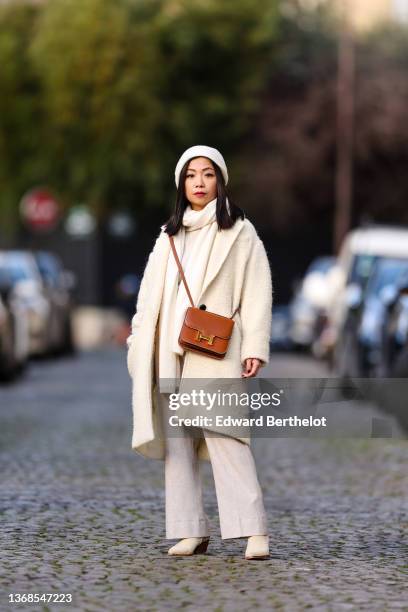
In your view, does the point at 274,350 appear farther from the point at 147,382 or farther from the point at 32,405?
the point at 147,382

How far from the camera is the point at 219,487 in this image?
7707 millimetres

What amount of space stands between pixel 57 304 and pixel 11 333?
26.3 feet

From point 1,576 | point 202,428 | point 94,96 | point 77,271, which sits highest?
point 94,96

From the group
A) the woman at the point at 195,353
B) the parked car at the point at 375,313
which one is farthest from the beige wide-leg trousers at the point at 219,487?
the parked car at the point at 375,313

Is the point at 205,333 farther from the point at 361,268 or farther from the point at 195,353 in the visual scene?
the point at 361,268

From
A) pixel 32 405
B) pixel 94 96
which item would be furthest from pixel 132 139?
pixel 32 405

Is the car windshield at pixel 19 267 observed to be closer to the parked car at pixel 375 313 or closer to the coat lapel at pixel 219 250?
the parked car at pixel 375 313

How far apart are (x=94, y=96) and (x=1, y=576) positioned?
4129 centimetres

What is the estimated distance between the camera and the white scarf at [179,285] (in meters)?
7.66

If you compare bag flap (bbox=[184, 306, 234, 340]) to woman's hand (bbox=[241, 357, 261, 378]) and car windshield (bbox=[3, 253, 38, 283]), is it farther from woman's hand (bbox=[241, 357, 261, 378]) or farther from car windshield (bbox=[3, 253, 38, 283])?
car windshield (bbox=[3, 253, 38, 283])

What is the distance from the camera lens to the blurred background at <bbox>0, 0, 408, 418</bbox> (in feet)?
156

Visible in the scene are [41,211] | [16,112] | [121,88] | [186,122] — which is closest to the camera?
[41,211]

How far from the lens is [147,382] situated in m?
7.67

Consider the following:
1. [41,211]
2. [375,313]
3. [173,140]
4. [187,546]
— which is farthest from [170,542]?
[173,140]
